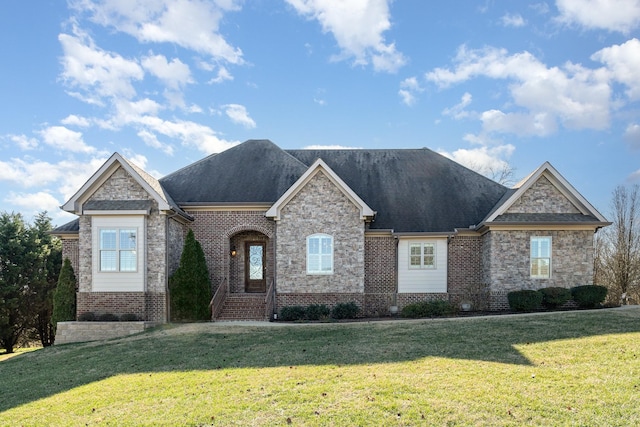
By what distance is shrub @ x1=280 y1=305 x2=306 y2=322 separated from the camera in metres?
17.4

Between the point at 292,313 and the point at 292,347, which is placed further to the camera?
the point at 292,313

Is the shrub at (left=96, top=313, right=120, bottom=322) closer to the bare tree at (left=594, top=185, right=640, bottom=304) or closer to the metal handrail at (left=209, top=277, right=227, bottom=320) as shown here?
the metal handrail at (left=209, top=277, right=227, bottom=320)

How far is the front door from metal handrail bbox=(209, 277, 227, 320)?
1.30 m

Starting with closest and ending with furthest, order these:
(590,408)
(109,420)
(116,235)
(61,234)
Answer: (590,408)
(109,420)
(116,235)
(61,234)

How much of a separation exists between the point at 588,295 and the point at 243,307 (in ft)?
44.7

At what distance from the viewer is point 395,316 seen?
18.2m

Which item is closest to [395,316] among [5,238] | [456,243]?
[456,243]

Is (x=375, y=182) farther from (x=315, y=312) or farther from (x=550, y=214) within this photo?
(x=550, y=214)

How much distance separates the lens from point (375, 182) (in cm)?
2180

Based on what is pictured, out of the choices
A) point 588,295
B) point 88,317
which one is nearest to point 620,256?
point 588,295

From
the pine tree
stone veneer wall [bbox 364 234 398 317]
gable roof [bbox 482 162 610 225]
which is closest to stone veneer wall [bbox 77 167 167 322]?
the pine tree

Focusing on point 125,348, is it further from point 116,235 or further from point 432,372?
point 432,372

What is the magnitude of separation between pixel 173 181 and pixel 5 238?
14.7 meters

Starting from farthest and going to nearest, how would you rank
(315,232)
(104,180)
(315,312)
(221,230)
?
1. (221,230)
2. (315,232)
3. (315,312)
4. (104,180)
